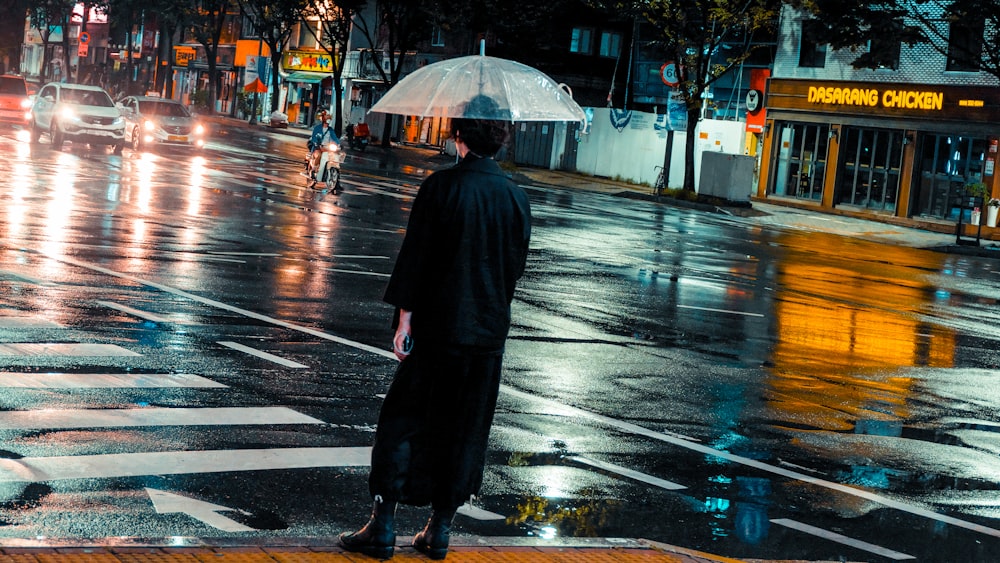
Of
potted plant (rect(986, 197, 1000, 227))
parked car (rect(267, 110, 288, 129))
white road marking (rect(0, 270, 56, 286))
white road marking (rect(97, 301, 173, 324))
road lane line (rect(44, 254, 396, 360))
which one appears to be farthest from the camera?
parked car (rect(267, 110, 288, 129))

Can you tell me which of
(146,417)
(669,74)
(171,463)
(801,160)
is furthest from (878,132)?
(171,463)

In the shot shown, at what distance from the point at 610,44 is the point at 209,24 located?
34.8m

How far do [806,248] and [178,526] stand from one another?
23.5 metres

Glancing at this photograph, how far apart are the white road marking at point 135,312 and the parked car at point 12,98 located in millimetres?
41396

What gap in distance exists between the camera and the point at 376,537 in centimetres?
529

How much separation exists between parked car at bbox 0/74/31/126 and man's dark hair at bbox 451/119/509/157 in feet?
159

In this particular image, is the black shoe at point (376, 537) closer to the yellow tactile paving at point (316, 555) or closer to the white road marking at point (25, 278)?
the yellow tactile paving at point (316, 555)

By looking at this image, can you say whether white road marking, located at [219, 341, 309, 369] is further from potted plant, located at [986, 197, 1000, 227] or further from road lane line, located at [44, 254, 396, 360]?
potted plant, located at [986, 197, 1000, 227]

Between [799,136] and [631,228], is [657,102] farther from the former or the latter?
[631,228]

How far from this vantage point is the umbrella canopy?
5.55 metres

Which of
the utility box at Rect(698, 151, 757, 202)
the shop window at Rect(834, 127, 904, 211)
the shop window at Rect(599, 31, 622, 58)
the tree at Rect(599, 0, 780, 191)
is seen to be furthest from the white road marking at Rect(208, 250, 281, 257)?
→ the shop window at Rect(599, 31, 622, 58)

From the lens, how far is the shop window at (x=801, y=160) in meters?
45.4

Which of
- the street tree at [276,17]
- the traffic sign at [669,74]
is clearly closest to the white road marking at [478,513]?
the traffic sign at [669,74]

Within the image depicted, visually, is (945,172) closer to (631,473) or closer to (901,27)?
(901,27)
